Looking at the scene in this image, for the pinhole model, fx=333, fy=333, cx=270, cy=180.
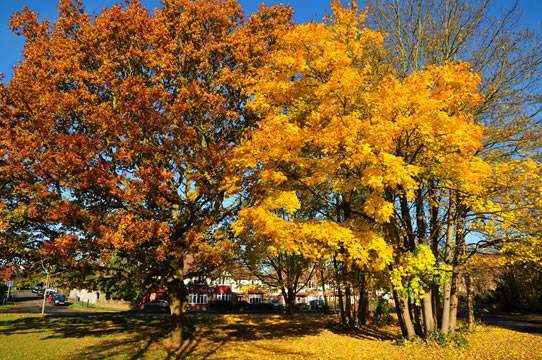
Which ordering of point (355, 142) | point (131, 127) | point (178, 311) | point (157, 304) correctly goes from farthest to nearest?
point (157, 304)
point (178, 311)
point (131, 127)
point (355, 142)

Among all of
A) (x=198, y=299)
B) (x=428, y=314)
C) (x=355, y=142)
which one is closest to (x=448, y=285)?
(x=428, y=314)

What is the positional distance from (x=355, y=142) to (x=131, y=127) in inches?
319

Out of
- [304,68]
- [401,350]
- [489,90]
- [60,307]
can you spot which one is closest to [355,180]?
[304,68]

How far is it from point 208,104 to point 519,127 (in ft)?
40.8

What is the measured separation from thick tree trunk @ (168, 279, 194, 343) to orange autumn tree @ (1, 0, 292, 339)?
0.05 m

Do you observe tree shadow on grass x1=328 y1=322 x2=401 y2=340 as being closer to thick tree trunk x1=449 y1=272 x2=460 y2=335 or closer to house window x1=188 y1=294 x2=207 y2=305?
thick tree trunk x1=449 y1=272 x2=460 y2=335

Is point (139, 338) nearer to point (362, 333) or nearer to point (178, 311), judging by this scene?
point (178, 311)

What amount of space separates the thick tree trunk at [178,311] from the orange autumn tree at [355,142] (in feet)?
19.0

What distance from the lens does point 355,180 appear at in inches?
443

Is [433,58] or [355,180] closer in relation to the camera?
[355,180]

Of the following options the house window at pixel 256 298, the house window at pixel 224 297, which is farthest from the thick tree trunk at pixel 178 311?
the house window at pixel 256 298

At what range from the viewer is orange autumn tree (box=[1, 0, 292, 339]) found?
11.8 m

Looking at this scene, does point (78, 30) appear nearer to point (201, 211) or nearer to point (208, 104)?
point (208, 104)

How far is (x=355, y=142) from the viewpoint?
35.7 ft
